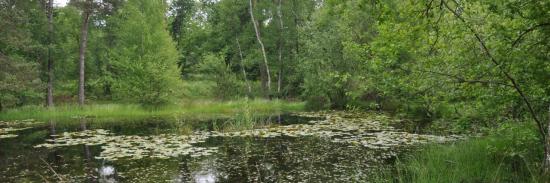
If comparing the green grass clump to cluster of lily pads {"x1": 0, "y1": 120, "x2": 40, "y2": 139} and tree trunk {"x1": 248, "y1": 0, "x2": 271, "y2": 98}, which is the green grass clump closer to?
cluster of lily pads {"x1": 0, "y1": 120, "x2": 40, "y2": 139}

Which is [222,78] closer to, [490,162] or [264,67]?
[264,67]

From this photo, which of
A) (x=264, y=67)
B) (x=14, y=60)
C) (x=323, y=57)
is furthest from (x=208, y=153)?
(x=264, y=67)

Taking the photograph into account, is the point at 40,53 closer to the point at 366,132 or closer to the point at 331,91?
the point at 331,91

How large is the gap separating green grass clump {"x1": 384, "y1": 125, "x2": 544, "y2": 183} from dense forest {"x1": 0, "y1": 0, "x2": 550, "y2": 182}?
0.08m

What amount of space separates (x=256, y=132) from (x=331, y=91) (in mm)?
10041

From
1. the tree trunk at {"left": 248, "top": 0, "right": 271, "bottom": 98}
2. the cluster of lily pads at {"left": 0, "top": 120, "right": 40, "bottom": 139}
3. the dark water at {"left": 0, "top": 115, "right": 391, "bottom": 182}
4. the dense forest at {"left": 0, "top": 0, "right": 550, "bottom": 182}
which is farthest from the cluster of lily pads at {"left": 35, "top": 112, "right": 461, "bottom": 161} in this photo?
the tree trunk at {"left": 248, "top": 0, "right": 271, "bottom": 98}

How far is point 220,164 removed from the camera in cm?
944

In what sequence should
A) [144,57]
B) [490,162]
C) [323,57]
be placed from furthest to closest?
1. [144,57]
2. [323,57]
3. [490,162]

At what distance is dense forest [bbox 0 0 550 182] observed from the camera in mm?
5684

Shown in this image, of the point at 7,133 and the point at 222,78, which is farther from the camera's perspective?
the point at 222,78

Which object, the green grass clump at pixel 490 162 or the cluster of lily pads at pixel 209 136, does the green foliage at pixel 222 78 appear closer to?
the cluster of lily pads at pixel 209 136

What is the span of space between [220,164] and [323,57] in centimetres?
1565

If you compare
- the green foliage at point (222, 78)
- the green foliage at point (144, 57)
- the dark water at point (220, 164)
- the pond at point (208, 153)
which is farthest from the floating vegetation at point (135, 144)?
the green foliage at point (222, 78)

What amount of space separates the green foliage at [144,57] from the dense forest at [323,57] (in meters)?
0.11
